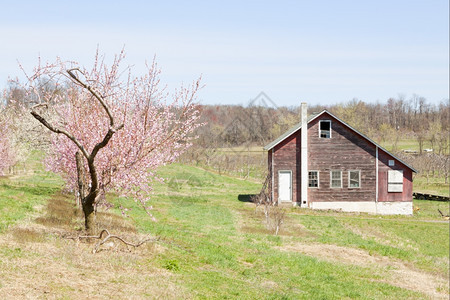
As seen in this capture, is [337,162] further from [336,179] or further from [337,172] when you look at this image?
[336,179]

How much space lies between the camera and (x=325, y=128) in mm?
39844

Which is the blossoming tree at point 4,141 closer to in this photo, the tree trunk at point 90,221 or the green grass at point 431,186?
the tree trunk at point 90,221

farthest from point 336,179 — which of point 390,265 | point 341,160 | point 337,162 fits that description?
point 390,265

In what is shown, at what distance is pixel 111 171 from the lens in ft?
48.5

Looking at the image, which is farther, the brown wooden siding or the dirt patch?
the brown wooden siding

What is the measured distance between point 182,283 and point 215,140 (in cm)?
7343

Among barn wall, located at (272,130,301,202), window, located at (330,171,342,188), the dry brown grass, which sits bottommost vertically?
the dry brown grass

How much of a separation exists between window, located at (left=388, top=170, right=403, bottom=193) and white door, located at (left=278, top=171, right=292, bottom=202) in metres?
8.26

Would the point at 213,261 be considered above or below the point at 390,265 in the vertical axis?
above

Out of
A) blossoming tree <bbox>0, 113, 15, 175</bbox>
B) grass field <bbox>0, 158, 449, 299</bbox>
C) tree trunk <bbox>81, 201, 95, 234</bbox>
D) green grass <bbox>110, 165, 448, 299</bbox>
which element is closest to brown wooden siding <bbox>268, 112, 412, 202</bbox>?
green grass <bbox>110, 165, 448, 299</bbox>

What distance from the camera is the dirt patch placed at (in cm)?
1686

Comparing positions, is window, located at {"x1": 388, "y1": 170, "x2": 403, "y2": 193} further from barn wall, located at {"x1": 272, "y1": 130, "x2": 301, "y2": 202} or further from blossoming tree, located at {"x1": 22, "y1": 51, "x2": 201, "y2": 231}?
blossoming tree, located at {"x1": 22, "y1": 51, "x2": 201, "y2": 231}

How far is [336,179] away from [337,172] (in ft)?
1.91

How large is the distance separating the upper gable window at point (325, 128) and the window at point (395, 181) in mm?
6032
